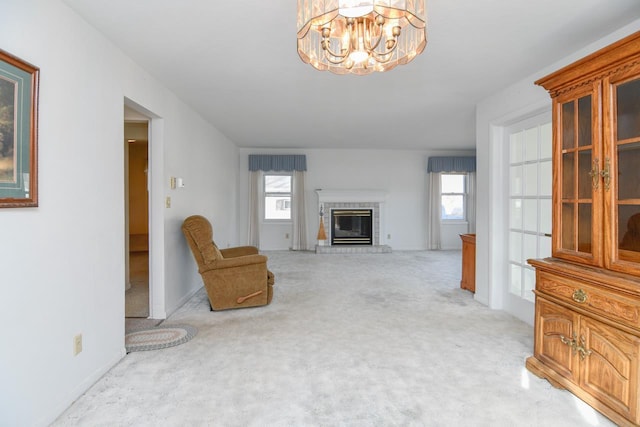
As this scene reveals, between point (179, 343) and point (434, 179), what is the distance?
6683 millimetres

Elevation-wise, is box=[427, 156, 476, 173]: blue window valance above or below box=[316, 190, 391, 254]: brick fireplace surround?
above

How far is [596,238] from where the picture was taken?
1989mm

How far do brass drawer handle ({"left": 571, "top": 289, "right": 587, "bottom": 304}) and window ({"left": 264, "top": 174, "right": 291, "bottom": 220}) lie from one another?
20.9ft

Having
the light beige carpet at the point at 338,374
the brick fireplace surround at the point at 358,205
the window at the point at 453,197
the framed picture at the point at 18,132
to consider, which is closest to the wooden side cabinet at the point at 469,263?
the light beige carpet at the point at 338,374

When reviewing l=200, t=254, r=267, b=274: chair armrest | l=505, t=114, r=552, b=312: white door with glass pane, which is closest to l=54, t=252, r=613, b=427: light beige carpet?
l=505, t=114, r=552, b=312: white door with glass pane

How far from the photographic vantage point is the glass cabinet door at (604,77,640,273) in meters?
1.83

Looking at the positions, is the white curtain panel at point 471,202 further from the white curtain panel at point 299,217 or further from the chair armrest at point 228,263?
the chair armrest at point 228,263

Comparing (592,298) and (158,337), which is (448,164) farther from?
(158,337)

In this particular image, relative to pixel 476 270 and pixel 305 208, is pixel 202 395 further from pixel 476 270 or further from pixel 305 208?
pixel 305 208

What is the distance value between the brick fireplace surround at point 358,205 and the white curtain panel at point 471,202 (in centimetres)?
209

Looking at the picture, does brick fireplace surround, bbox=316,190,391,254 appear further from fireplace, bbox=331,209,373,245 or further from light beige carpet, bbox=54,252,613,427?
light beige carpet, bbox=54,252,613,427

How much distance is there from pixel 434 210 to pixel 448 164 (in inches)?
42.7

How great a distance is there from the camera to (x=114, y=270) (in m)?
2.50

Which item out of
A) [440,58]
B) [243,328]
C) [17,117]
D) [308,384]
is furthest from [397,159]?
[17,117]
